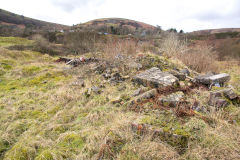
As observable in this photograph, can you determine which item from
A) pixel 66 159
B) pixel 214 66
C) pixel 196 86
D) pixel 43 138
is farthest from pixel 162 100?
pixel 214 66

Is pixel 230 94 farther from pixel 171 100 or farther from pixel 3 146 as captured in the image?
pixel 3 146

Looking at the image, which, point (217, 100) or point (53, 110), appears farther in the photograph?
point (53, 110)

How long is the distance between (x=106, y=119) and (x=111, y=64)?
361cm

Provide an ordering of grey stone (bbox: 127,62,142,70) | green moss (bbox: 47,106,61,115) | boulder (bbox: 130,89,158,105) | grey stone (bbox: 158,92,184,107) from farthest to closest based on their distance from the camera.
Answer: grey stone (bbox: 127,62,142,70)
green moss (bbox: 47,106,61,115)
boulder (bbox: 130,89,158,105)
grey stone (bbox: 158,92,184,107)

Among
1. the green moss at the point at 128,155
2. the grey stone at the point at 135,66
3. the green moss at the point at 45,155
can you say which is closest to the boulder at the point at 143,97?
the green moss at the point at 128,155

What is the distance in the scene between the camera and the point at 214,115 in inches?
82.1

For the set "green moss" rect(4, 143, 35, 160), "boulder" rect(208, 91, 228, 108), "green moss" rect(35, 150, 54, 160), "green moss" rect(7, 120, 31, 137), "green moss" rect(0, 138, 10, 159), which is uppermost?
"boulder" rect(208, 91, 228, 108)

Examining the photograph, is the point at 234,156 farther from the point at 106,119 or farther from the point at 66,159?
the point at 66,159

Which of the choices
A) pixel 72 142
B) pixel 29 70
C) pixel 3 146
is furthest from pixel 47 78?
pixel 72 142

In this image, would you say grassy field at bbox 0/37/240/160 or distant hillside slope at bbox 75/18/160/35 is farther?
distant hillside slope at bbox 75/18/160/35

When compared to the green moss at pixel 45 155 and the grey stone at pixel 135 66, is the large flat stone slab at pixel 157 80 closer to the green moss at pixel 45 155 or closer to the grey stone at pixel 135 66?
the grey stone at pixel 135 66

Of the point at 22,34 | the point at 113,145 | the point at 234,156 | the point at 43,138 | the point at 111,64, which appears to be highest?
the point at 22,34

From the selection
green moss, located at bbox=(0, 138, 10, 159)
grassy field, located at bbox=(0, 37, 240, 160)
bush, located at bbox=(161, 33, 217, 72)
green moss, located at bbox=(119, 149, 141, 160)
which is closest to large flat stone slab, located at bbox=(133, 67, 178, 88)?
grassy field, located at bbox=(0, 37, 240, 160)

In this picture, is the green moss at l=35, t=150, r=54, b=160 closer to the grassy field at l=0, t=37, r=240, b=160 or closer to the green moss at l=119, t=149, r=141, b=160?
the grassy field at l=0, t=37, r=240, b=160
